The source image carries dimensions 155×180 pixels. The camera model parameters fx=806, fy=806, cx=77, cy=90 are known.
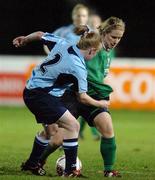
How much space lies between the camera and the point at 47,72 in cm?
928

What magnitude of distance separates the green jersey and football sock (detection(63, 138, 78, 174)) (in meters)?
0.89

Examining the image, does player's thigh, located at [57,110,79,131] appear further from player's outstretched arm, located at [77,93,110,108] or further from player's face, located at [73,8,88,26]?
player's face, located at [73,8,88,26]

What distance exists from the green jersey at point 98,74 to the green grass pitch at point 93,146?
3.33 feet

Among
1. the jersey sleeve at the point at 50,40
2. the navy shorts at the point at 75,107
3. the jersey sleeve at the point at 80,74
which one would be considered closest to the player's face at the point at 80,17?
the navy shorts at the point at 75,107

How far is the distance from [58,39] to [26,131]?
6.96m

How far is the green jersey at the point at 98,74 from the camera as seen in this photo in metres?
9.92

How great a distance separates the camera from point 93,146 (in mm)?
14078

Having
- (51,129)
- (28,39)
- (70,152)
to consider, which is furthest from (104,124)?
(28,39)

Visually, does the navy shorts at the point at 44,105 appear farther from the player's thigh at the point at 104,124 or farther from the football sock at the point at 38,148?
the football sock at the point at 38,148

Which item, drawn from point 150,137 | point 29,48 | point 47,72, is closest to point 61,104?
point 47,72

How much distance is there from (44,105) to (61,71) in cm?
46

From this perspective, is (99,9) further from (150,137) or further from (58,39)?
(58,39)

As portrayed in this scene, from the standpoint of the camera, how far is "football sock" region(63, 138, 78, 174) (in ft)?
30.4

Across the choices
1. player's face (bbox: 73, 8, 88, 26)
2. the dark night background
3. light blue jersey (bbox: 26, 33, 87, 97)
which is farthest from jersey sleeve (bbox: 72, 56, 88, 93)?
the dark night background
